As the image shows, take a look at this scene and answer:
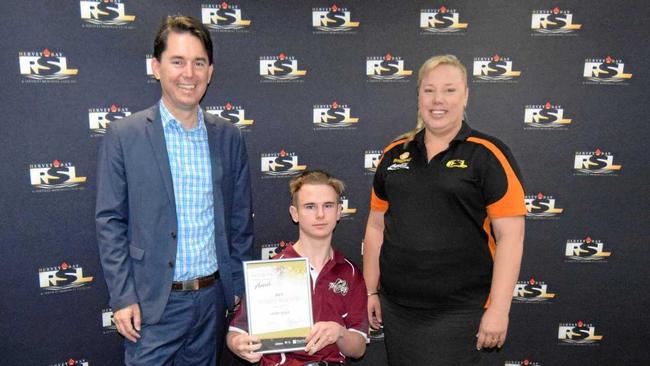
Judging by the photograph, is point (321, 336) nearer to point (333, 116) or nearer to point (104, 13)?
point (333, 116)

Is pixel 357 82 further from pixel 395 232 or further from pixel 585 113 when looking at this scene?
pixel 585 113

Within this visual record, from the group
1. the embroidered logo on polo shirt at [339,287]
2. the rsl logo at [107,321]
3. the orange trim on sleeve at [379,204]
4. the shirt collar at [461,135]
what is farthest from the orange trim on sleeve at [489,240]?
the rsl logo at [107,321]

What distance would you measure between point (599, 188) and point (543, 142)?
506 mm

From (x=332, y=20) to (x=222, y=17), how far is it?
69 cm

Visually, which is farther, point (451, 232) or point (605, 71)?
point (605, 71)

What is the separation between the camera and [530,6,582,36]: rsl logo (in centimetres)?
301

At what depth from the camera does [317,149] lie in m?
3.09

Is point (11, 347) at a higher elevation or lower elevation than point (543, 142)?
lower

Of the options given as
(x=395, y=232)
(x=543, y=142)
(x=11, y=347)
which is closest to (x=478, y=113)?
(x=543, y=142)

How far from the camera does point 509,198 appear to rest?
2.06 meters

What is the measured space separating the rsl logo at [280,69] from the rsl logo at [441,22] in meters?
0.85

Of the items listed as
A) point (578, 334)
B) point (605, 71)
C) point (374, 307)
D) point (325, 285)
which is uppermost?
point (605, 71)

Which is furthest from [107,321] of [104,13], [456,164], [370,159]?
[456,164]

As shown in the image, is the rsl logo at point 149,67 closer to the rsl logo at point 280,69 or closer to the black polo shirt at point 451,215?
the rsl logo at point 280,69
